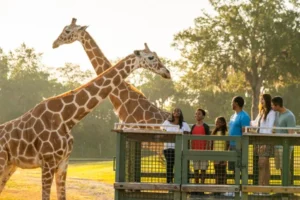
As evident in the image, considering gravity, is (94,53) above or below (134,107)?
above

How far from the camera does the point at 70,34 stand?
18797 millimetres

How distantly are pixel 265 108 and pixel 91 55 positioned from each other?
7.62 m

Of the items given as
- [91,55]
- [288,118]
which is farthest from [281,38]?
[288,118]

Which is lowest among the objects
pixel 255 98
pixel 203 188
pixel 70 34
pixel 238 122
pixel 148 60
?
pixel 203 188

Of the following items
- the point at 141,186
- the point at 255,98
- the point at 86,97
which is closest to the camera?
the point at 141,186

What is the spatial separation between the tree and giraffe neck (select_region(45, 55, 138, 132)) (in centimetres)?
4383

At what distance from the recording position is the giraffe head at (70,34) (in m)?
18.7

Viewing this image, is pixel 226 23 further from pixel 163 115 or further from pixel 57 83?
pixel 163 115

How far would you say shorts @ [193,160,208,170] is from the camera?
10.8 meters

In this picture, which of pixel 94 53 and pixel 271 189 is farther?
pixel 94 53

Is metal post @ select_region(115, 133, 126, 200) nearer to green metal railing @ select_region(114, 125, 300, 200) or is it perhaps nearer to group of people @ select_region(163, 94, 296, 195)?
green metal railing @ select_region(114, 125, 300, 200)

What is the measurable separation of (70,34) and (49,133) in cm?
448

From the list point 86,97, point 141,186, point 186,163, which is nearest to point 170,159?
point 186,163

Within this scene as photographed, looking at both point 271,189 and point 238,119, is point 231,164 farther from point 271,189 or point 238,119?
point 238,119
